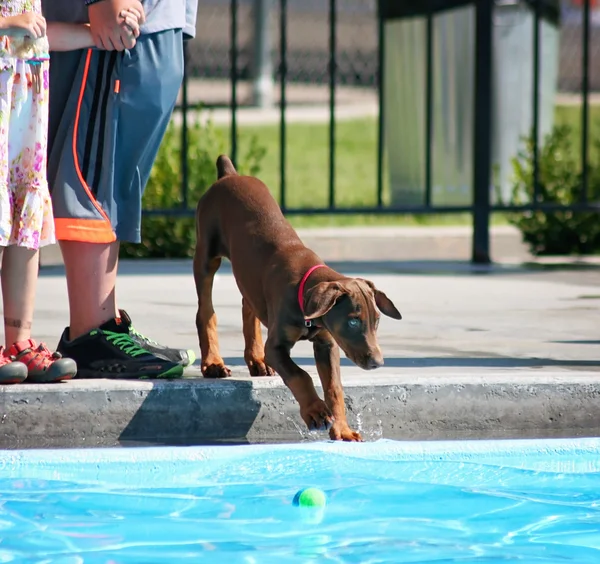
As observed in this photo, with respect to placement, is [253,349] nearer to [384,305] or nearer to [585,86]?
[384,305]

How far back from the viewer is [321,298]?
388 centimetres

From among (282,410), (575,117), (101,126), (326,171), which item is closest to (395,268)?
(282,410)

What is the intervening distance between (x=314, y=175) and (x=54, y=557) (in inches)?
523

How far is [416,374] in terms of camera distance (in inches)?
176

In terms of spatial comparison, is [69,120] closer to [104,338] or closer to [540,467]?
[104,338]

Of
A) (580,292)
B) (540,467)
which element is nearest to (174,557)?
(540,467)

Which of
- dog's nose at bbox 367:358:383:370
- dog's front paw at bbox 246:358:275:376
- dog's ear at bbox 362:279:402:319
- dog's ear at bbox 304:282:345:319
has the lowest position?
dog's front paw at bbox 246:358:275:376

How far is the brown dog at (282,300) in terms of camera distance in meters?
3.93

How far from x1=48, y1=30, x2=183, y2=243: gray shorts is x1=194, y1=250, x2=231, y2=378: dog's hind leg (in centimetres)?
31

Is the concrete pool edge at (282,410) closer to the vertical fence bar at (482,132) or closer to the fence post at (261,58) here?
the vertical fence bar at (482,132)

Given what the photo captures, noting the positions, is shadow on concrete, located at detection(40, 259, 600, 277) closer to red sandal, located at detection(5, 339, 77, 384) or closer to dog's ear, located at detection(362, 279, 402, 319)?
red sandal, located at detection(5, 339, 77, 384)

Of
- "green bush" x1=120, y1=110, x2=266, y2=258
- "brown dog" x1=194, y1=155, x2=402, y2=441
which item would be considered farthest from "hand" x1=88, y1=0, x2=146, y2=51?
"green bush" x1=120, y1=110, x2=266, y2=258

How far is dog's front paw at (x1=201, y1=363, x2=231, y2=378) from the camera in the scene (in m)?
4.48

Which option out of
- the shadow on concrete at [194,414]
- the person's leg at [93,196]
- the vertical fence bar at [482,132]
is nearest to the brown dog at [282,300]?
the shadow on concrete at [194,414]
